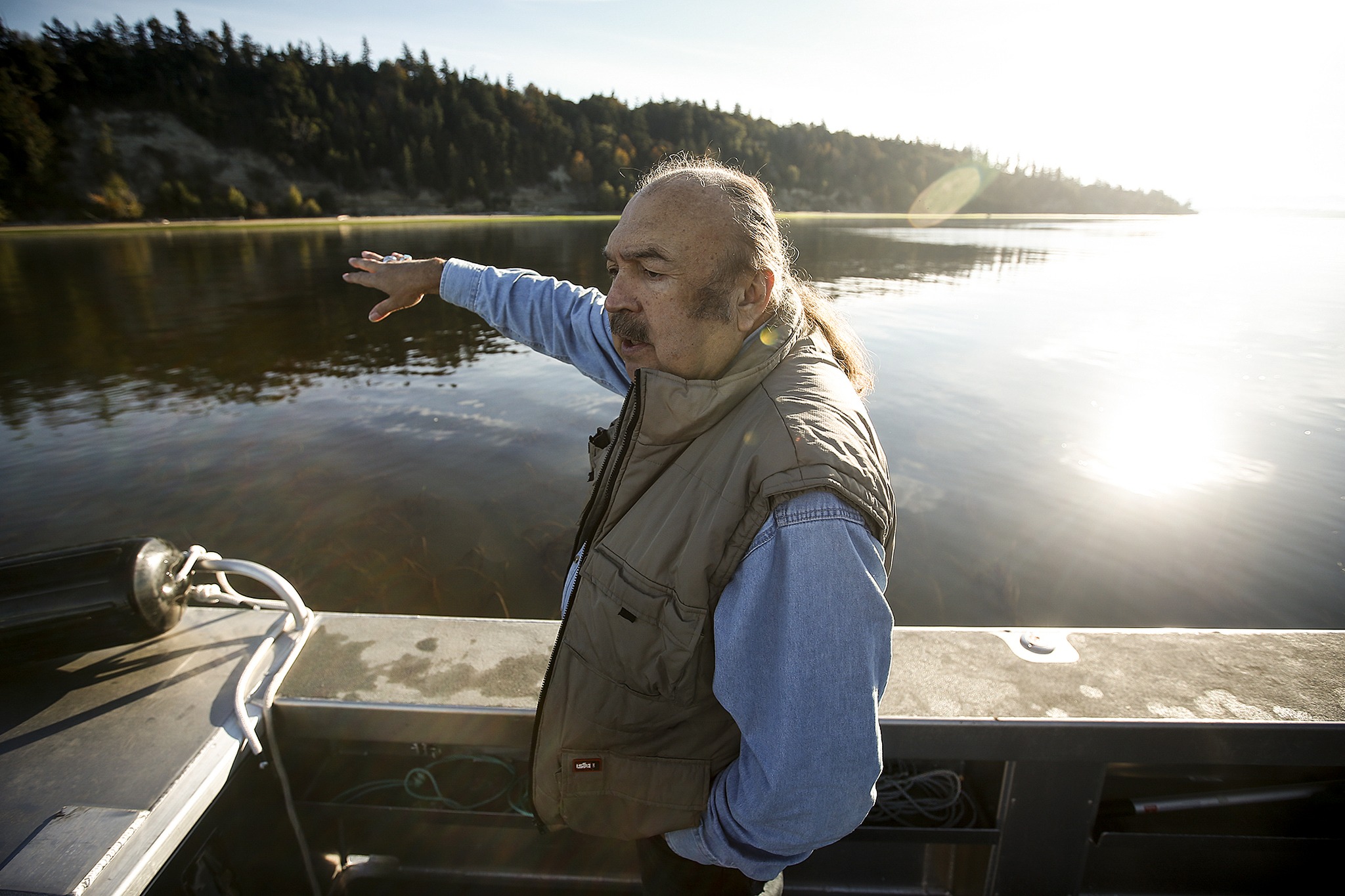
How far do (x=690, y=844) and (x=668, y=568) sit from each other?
747mm

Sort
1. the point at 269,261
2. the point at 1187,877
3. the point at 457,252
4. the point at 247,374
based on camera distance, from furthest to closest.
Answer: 1. the point at 457,252
2. the point at 269,261
3. the point at 247,374
4. the point at 1187,877

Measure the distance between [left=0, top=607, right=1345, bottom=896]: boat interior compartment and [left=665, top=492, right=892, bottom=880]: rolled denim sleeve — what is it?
0.78m

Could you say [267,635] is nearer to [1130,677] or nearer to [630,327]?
[630,327]

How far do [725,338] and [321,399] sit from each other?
1188 cm

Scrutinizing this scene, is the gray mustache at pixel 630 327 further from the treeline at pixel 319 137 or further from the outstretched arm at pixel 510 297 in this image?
the treeline at pixel 319 137

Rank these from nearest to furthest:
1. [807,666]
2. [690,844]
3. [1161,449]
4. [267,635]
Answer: [807,666], [690,844], [267,635], [1161,449]

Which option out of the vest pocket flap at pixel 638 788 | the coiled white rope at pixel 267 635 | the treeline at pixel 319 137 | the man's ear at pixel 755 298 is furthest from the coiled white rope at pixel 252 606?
the treeline at pixel 319 137

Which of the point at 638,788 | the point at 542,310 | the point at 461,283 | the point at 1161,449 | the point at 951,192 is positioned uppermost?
the point at 951,192

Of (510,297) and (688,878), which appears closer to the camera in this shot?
(688,878)

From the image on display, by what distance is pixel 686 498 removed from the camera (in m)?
1.41

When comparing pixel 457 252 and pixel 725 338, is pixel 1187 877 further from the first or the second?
pixel 457 252

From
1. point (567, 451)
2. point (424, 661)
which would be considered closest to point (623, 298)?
point (424, 661)

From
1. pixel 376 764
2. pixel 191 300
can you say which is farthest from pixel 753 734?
pixel 191 300

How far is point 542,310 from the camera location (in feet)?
9.81
